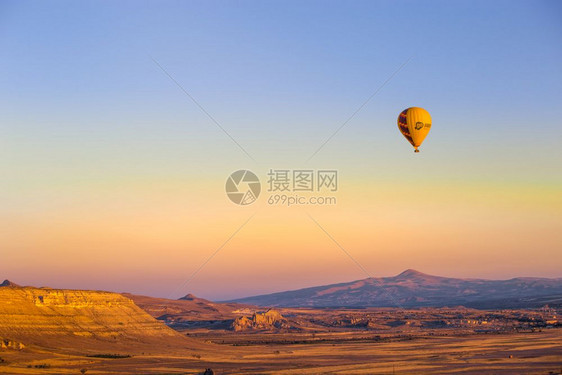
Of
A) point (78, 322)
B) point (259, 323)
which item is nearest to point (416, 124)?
point (78, 322)

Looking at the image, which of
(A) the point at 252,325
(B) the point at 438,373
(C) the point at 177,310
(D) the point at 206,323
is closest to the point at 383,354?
(B) the point at 438,373

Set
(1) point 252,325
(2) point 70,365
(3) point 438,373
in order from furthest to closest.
Result: (1) point 252,325, (2) point 70,365, (3) point 438,373

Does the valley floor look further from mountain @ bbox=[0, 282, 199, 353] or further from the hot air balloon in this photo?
the hot air balloon

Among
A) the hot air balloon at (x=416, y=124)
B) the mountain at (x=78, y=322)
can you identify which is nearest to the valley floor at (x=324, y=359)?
the mountain at (x=78, y=322)

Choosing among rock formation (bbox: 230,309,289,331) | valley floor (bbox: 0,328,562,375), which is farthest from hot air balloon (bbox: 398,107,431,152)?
rock formation (bbox: 230,309,289,331)

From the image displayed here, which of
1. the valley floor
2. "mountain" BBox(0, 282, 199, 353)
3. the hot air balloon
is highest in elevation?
the hot air balloon

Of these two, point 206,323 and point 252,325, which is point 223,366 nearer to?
point 252,325
